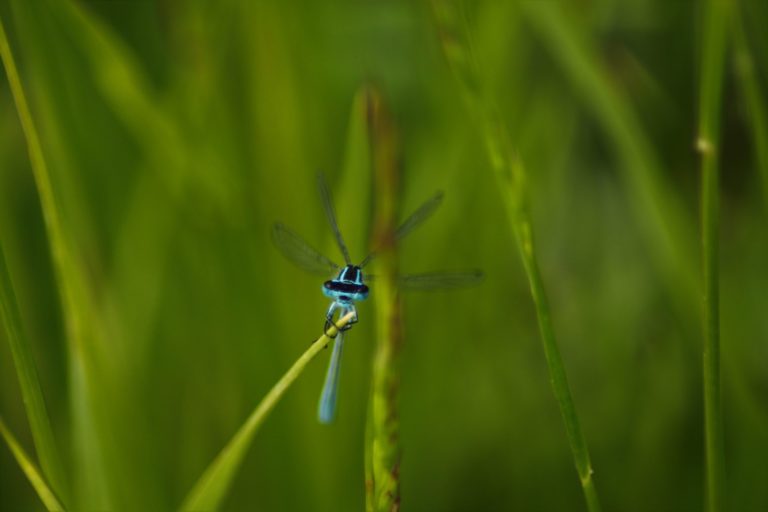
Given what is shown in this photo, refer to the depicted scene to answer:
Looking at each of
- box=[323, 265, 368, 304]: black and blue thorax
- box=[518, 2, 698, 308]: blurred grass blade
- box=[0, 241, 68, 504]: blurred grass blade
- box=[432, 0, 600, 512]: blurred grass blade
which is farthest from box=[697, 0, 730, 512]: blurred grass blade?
box=[0, 241, 68, 504]: blurred grass blade

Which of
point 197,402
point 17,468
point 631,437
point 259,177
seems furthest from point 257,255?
point 631,437

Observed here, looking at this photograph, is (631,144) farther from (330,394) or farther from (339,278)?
(330,394)

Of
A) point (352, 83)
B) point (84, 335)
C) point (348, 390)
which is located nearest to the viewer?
point (84, 335)

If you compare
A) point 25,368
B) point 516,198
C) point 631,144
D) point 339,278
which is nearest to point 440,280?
point 339,278

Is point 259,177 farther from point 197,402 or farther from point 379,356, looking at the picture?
point 379,356

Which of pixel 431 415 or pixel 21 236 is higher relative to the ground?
pixel 21 236

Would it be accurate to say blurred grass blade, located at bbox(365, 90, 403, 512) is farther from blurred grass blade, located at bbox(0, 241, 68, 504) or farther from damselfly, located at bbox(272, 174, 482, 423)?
blurred grass blade, located at bbox(0, 241, 68, 504)

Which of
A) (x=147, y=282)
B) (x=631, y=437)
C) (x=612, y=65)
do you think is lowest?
(x=631, y=437)
